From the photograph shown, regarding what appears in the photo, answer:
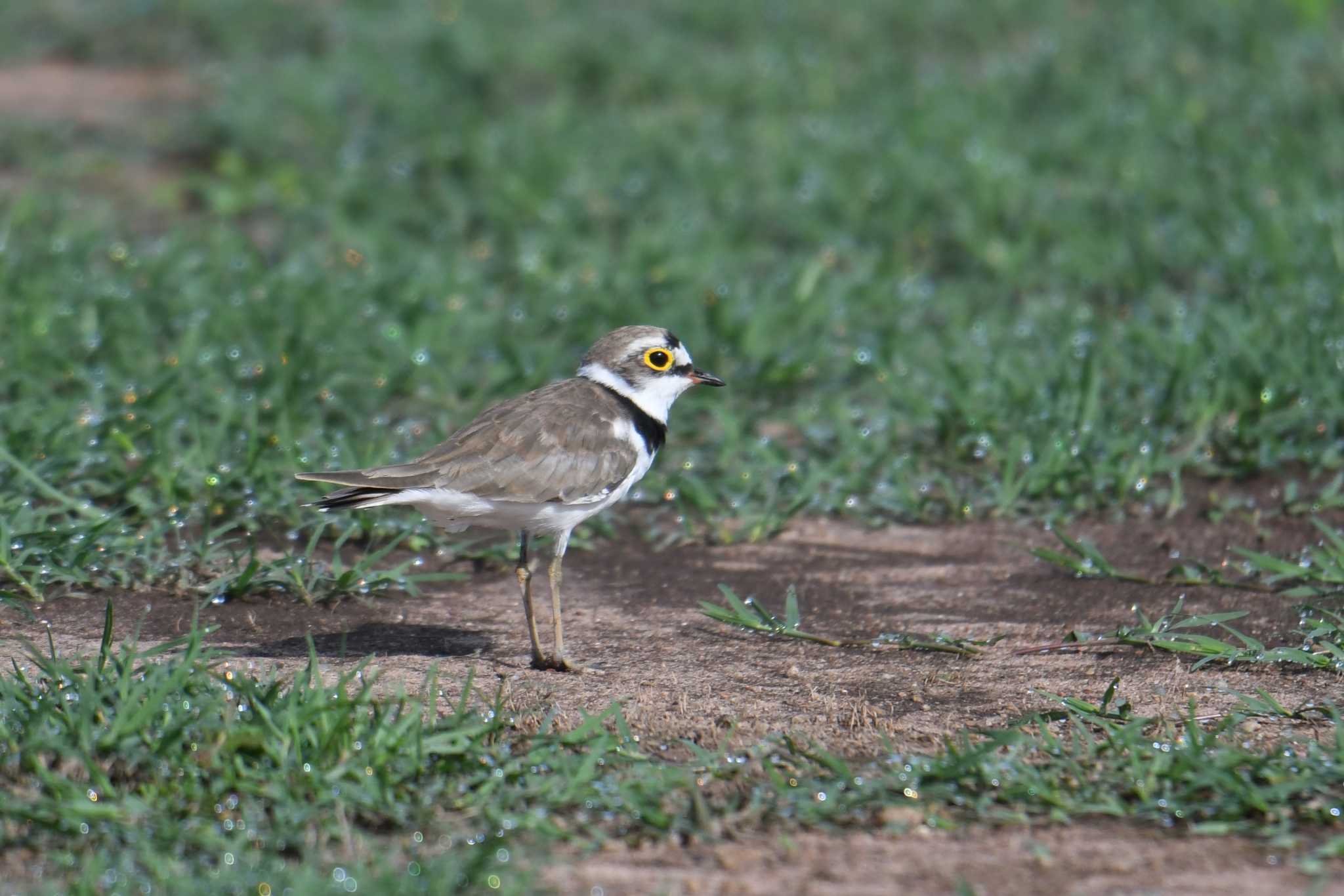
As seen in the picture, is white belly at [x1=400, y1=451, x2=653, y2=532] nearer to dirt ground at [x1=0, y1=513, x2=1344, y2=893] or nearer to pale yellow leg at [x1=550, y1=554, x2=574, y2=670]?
pale yellow leg at [x1=550, y1=554, x2=574, y2=670]

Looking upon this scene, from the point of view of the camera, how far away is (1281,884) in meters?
3.40

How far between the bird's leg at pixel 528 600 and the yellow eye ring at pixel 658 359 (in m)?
0.70

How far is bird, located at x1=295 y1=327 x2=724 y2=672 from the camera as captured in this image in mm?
4617

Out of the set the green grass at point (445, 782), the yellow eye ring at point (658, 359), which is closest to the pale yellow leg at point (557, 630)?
the green grass at point (445, 782)

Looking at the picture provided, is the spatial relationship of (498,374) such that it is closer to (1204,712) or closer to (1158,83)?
(1204,712)

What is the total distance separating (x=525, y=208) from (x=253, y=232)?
1524mm

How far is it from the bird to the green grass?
625 mm

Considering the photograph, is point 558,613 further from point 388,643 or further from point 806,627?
point 806,627

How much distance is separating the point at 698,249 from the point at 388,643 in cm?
392

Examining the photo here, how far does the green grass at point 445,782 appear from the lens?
355cm

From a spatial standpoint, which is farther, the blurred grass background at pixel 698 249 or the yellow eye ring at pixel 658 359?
the blurred grass background at pixel 698 249

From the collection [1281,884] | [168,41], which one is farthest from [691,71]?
[1281,884]

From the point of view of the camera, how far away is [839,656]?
4.89 m

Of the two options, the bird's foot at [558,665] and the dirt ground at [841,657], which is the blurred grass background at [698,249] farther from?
the bird's foot at [558,665]
